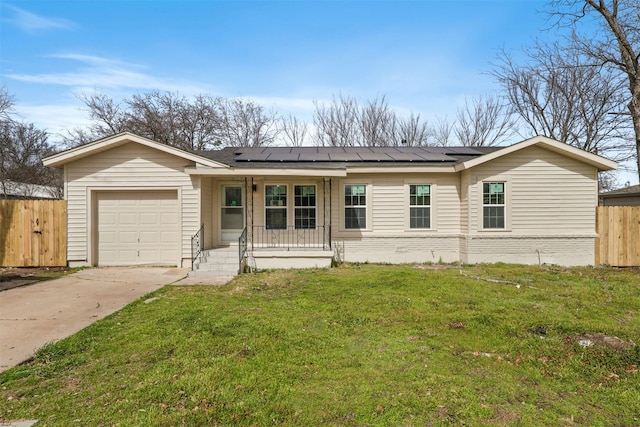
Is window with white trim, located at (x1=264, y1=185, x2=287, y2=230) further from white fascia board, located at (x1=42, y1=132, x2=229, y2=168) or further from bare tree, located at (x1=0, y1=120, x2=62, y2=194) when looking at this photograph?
bare tree, located at (x1=0, y1=120, x2=62, y2=194)

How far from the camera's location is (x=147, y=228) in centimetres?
945

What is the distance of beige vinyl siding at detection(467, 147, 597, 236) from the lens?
9914 millimetres

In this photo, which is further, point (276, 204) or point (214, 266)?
point (276, 204)

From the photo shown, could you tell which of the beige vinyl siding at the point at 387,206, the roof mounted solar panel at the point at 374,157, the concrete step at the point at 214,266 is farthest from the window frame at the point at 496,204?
the concrete step at the point at 214,266

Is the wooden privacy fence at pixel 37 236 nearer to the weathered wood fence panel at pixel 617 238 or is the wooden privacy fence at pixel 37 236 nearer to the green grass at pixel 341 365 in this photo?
the green grass at pixel 341 365

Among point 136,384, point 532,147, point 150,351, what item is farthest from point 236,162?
point 532,147

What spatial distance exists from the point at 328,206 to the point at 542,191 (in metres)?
6.84

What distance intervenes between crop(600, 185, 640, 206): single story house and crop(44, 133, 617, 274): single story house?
11321 mm

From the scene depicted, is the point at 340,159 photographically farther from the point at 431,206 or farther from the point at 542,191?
the point at 542,191

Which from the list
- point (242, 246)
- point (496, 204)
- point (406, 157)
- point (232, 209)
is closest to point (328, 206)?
point (242, 246)

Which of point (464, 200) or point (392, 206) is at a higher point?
point (464, 200)

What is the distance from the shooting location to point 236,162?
10336 mm

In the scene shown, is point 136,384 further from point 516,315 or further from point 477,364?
point 516,315

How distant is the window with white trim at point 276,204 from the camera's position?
10164 mm
